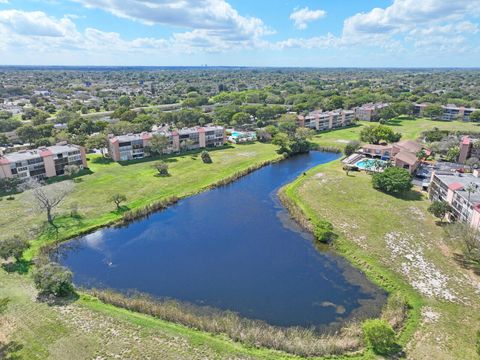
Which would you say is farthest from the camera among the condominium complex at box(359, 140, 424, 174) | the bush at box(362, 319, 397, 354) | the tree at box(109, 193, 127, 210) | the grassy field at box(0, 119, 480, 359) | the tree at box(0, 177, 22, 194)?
the condominium complex at box(359, 140, 424, 174)

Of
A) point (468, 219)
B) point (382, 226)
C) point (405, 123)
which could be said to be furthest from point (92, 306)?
point (405, 123)

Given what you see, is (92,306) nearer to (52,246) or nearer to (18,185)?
(52,246)

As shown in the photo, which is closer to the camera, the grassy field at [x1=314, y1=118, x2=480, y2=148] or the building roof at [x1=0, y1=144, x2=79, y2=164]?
the building roof at [x1=0, y1=144, x2=79, y2=164]

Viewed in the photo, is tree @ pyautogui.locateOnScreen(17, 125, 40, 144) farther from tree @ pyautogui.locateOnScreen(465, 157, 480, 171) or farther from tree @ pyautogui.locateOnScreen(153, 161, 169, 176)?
tree @ pyautogui.locateOnScreen(465, 157, 480, 171)

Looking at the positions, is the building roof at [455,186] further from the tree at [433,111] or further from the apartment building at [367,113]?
the tree at [433,111]

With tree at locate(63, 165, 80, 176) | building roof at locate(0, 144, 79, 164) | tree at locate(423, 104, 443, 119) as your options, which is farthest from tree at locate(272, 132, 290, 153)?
tree at locate(423, 104, 443, 119)

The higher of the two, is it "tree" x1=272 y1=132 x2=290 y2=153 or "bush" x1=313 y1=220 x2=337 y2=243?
"tree" x1=272 y1=132 x2=290 y2=153
